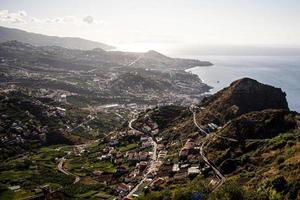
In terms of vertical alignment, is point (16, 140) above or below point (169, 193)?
below

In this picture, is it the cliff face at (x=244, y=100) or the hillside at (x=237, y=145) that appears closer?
the hillside at (x=237, y=145)

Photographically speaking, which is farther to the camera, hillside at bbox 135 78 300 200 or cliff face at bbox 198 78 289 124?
cliff face at bbox 198 78 289 124

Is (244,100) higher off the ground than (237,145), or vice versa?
(244,100)

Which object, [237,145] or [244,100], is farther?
[244,100]

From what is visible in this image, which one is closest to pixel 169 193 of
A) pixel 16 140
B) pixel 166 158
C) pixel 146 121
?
pixel 166 158

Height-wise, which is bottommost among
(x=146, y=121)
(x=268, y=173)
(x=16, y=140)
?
(x=16, y=140)

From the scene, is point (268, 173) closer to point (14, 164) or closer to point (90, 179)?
point (90, 179)

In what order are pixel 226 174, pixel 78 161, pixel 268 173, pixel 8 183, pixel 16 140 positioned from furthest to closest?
pixel 16 140 < pixel 78 161 < pixel 8 183 < pixel 226 174 < pixel 268 173

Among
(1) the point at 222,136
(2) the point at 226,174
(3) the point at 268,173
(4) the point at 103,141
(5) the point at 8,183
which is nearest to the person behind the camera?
(3) the point at 268,173
